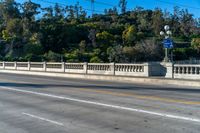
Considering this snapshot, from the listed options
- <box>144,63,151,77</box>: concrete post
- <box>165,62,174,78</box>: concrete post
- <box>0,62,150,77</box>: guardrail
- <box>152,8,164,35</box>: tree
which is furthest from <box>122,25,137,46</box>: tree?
<box>165,62,174,78</box>: concrete post

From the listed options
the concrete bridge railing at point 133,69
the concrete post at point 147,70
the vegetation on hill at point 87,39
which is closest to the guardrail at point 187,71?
the concrete bridge railing at point 133,69

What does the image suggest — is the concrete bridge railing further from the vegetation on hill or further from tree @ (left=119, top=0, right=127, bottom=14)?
tree @ (left=119, top=0, right=127, bottom=14)

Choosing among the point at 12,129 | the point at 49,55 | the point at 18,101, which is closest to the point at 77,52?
the point at 49,55

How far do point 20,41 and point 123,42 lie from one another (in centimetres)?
2985

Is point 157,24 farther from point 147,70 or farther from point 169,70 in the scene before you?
point 169,70

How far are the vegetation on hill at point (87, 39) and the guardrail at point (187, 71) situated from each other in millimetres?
45578

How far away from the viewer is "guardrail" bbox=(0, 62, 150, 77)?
3178 centimetres

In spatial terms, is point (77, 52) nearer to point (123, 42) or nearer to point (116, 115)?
point (123, 42)

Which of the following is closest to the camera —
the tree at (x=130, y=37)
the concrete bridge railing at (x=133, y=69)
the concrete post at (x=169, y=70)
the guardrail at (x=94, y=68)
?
the concrete bridge railing at (x=133, y=69)

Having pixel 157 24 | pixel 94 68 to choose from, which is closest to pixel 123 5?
pixel 157 24

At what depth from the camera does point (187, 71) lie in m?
27.4

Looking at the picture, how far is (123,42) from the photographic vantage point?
105 metres

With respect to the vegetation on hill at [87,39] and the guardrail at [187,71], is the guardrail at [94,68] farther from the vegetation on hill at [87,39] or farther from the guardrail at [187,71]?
the vegetation on hill at [87,39]

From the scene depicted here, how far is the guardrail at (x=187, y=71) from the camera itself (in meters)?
26.6
